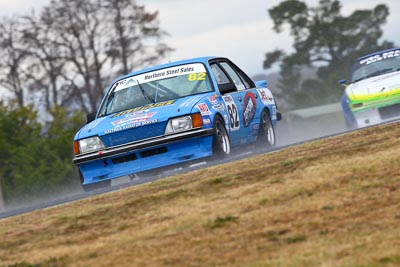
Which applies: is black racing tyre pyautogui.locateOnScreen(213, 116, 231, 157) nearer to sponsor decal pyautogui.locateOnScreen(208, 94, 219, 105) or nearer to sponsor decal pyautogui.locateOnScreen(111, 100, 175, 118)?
sponsor decal pyautogui.locateOnScreen(208, 94, 219, 105)

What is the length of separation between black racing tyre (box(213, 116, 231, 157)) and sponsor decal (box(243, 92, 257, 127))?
83 cm

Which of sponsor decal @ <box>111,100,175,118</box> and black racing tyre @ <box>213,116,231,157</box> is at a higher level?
sponsor decal @ <box>111,100,175,118</box>

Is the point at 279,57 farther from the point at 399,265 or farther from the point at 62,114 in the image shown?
the point at 399,265

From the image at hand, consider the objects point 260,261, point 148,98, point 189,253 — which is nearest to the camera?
point 260,261

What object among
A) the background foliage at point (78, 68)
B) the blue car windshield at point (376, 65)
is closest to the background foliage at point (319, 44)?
the background foliage at point (78, 68)

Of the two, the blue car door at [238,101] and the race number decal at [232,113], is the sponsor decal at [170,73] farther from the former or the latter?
the race number decal at [232,113]

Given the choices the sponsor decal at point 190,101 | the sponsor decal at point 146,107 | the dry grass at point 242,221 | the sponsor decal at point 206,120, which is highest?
the sponsor decal at point 146,107

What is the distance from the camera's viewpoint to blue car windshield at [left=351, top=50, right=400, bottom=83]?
1902 centimetres

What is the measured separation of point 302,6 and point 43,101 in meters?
20.6

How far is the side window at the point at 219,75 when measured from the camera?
45.5 ft

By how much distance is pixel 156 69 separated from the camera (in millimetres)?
13812

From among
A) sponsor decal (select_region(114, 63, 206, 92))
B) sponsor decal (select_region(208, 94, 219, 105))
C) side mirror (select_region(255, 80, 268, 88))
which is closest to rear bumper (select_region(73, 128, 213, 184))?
sponsor decal (select_region(208, 94, 219, 105))

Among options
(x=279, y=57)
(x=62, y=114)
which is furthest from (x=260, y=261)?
(x=279, y=57)

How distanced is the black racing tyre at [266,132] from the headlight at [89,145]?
271 centimetres
